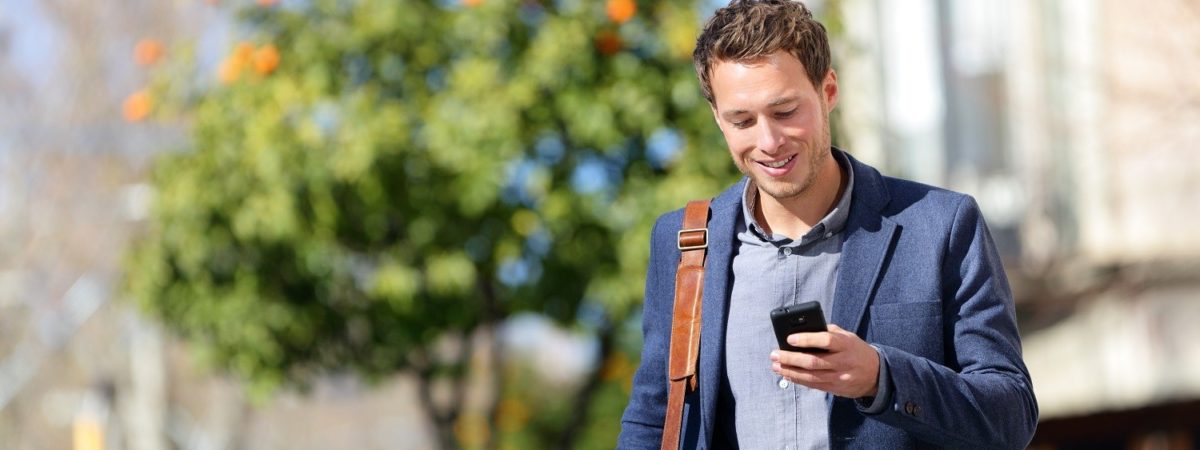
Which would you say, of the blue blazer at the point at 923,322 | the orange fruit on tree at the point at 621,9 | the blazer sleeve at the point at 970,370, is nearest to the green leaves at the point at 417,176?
the orange fruit on tree at the point at 621,9

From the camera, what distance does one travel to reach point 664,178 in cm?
Result: 742

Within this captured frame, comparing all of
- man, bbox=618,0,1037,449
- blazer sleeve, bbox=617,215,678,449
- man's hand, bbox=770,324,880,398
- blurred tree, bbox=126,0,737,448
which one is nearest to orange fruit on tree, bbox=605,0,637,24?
blurred tree, bbox=126,0,737,448

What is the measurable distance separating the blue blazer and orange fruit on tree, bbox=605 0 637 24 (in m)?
4.76

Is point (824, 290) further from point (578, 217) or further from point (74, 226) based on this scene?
point (74, 226)

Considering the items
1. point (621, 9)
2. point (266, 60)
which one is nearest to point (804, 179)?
point (621, 9)

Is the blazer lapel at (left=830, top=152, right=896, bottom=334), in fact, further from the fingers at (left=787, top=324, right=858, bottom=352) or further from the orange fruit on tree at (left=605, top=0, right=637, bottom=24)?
the orange fruit on tree at (left=605, top=0, right=637, bottom=24)

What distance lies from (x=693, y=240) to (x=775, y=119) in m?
0.32

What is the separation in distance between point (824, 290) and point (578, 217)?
4894 mm

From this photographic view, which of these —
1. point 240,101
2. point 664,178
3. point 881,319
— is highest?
point 240,101

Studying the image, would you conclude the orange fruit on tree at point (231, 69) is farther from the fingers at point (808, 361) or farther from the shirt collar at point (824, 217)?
the fingers at point (808, 361)

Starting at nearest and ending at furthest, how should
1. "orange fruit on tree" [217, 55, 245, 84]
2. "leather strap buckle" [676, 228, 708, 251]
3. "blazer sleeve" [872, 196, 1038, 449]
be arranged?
"blazer sleeve" [872, 196, 1038, 449]
"leather strap buckle" [676, 228, 708, 251]
"orange fruit on tree" [217, 55, 245, 84]

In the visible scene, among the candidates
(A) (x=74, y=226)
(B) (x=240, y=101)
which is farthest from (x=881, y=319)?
(A) (x=74, y=226)

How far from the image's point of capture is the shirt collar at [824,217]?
2533 millimetres

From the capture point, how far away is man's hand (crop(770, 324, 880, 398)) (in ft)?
7.09
